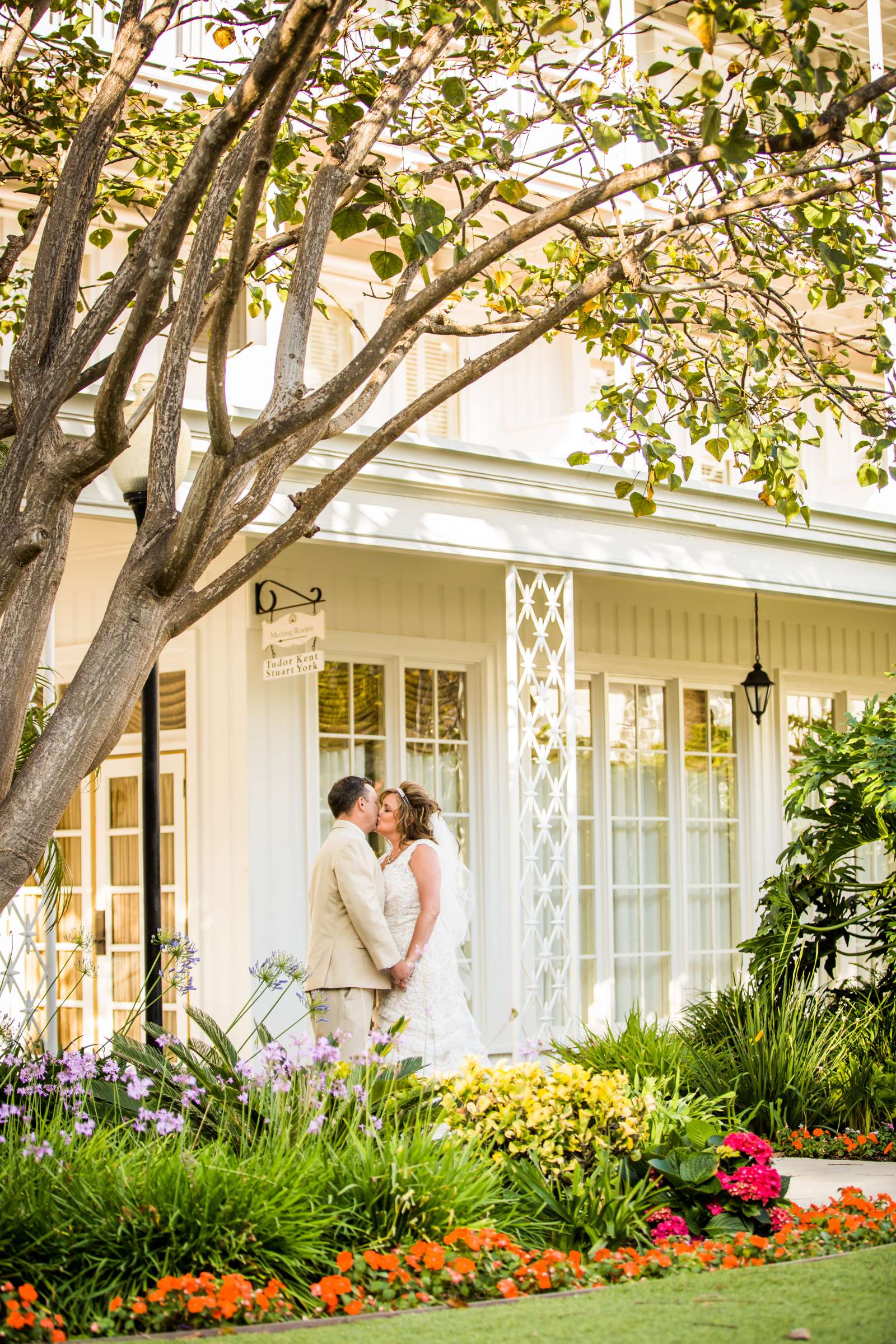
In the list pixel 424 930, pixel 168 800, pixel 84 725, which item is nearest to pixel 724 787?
pixel 168 800

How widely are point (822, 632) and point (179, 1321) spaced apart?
10999 millimetres

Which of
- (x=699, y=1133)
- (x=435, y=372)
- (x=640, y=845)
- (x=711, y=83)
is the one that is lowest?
(x=699, y=1133)

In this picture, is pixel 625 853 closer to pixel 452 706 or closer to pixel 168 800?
pixel 452 706

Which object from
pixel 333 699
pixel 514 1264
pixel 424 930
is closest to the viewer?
pixel 514 1264

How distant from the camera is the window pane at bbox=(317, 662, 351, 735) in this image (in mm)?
10734

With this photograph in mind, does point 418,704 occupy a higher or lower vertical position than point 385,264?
lower

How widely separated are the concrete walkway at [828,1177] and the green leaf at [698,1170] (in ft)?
2.80

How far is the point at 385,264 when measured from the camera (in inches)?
222

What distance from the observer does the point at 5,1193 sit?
443cm

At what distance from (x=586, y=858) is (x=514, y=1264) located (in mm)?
7838

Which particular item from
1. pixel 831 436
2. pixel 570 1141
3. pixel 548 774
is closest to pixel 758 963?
pixel 548 774

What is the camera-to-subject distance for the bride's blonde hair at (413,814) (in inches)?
290

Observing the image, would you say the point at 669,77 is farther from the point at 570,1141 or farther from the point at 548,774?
the point at 570,1141

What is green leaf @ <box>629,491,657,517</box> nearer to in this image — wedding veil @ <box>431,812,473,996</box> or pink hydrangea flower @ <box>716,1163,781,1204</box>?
wedding veil @ <box>431,812,473,996</box>
